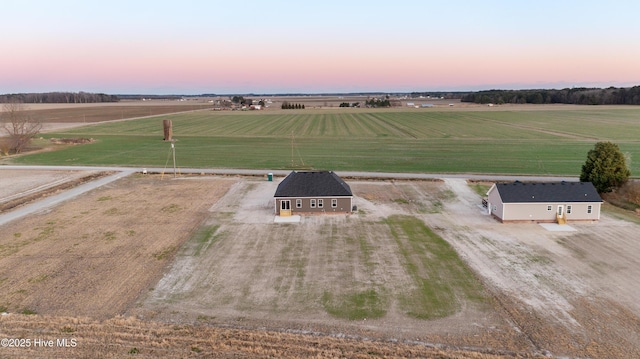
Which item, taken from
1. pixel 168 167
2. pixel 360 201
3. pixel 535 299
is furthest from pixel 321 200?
pixel 168 167

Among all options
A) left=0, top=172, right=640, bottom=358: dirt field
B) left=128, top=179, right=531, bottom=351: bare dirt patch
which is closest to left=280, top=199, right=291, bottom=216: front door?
left=128, top=179, right=531, bottom=351: bare dirt patch

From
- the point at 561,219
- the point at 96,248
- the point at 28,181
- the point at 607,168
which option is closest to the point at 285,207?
the point at 96,248

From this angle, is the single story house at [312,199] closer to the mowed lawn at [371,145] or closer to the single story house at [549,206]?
the single story house at [549,206]

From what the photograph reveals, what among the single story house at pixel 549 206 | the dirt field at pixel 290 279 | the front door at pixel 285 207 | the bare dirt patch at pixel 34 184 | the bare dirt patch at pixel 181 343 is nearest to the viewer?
the bare dirt patch at pixel 181 343

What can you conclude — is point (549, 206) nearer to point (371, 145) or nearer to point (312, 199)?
point (312, 199)

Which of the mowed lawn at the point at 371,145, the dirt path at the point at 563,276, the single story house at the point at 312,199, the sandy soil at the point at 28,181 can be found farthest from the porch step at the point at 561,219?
the sandy soil at the point at 28,181
